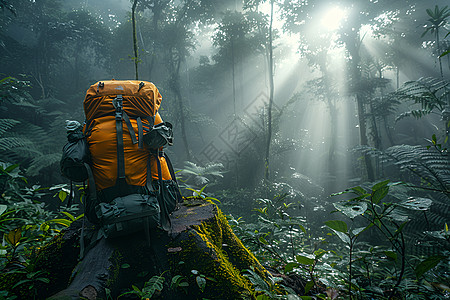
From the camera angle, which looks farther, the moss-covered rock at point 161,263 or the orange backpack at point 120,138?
the orange backpack at point 120,138

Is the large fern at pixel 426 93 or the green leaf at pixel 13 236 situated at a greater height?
the large fern at pixel 426 93

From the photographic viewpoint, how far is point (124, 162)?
5.66 feet

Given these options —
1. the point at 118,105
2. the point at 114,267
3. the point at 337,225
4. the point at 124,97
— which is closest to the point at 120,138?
the point at 118,105

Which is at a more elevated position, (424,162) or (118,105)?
(118,105)

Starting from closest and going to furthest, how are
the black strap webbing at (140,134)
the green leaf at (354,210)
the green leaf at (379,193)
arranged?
the green leaf at (354,210), the green leaf at (379,193), the black strap webbing at (140,134)

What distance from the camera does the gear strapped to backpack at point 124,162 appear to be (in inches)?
61.7

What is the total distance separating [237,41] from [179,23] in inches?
185

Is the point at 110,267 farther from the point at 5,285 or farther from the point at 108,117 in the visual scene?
the point at 108,117

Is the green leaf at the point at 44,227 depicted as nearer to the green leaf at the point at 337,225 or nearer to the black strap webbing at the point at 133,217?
the black strap webbing at the point at 133,217

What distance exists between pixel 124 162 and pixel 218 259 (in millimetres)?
1098

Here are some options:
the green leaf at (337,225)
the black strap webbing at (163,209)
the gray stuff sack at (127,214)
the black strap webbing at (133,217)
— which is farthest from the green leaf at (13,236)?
the green leaf at (337,225)

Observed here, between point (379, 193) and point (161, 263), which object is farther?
point (161, 263)

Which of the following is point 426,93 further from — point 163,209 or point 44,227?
point 44,227

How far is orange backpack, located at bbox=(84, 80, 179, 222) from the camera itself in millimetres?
1715
